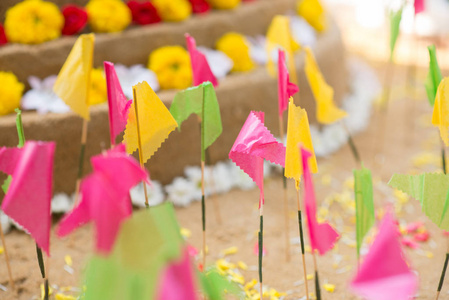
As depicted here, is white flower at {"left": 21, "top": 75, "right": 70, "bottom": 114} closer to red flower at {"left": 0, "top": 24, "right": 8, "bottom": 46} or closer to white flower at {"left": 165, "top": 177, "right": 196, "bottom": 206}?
red flower at {"left": 0, "top": 24, "right": 8, "bottom": 46}

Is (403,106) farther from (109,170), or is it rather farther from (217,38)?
(109,170)

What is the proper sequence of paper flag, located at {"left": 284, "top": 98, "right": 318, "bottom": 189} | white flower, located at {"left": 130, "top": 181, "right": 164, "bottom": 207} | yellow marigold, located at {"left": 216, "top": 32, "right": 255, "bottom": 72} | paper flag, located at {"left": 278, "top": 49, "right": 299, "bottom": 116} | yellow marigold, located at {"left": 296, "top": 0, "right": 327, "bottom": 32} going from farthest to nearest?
yellow marigold, located at {"left": 296, "top": 0, "right": 327, "bottom": 32} < yellow marigold, located at {"left": 216, "top": 32, "right": 255, "bottom": 72} < white flower, located at {"left": 130, "top": 181, "right": 164, "bottom": 207} < paper flag, located at {"left": 278, "top": 49, "right": 299, "bottom": 116} < paper flag, located at {"left": 284, "top": 98, "right": 318, "bottom": 189}

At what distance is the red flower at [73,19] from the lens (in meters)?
1.99

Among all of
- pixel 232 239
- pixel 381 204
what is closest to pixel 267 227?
pixel 232 239

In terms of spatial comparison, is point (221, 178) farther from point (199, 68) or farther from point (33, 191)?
point (33, 191)

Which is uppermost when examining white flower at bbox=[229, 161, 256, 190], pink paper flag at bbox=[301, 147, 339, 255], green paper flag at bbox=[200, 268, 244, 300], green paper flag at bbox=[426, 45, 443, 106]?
green paper flag at bbox=[426, 45, 443, 106]

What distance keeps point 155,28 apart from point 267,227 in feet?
3.15

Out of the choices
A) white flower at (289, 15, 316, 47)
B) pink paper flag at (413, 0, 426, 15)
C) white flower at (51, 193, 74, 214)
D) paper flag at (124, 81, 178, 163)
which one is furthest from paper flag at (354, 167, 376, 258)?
white flower at (289, 15, 316, 47)

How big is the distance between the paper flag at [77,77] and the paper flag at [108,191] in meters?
0.62

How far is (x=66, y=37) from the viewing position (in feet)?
6.54

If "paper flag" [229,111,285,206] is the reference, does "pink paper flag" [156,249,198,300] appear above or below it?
below

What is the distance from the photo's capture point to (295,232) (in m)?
1.85

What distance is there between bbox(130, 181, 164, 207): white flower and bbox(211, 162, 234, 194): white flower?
0.24 metres

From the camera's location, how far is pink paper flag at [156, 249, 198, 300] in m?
0.69
